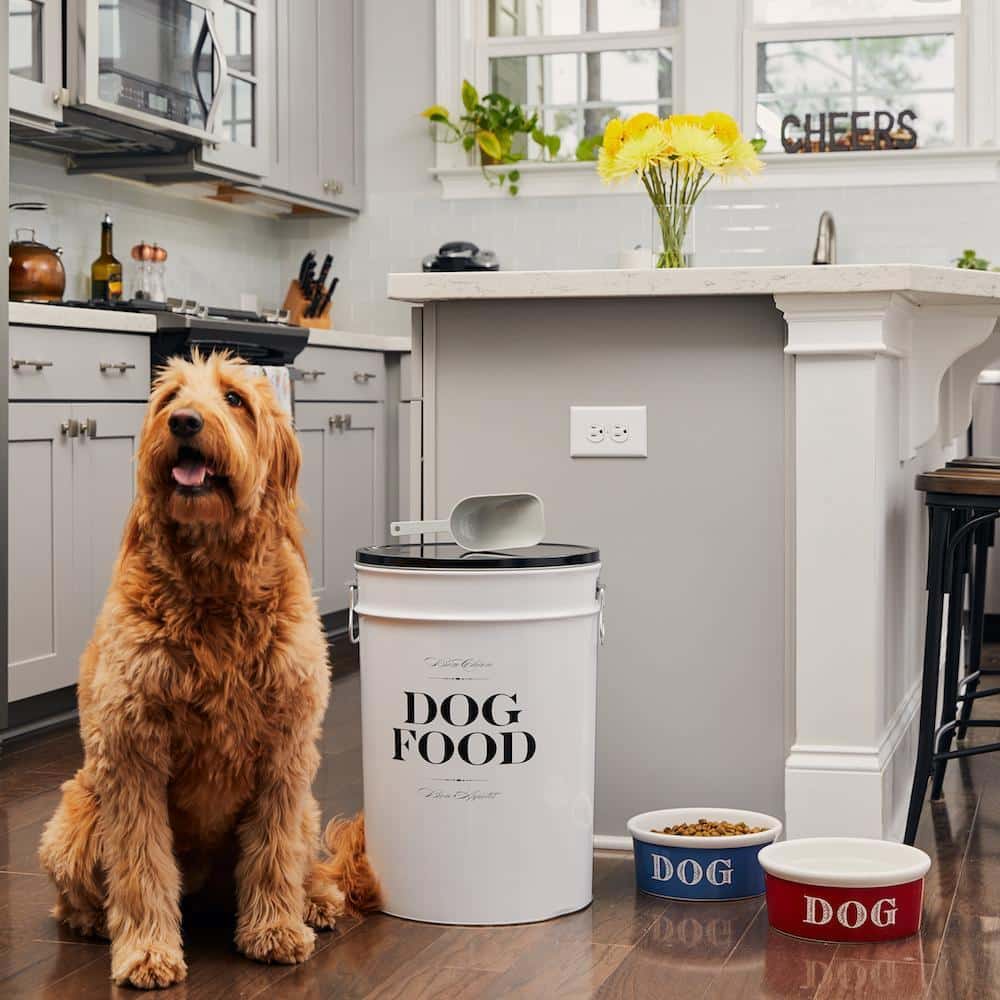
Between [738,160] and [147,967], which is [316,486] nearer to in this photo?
[738,160]

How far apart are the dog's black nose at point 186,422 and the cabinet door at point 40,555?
1.83 metres

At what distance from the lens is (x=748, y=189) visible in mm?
5641

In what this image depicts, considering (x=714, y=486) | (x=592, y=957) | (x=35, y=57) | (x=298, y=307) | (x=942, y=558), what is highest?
(x=35, y=57)

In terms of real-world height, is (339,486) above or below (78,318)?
below

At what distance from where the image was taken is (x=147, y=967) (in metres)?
1.98

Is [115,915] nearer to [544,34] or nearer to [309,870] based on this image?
[309,870]

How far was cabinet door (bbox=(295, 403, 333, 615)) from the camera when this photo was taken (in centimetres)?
500

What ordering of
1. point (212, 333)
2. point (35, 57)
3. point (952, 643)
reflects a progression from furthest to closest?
point (212, 333), point (35, 57), point (952, 643)

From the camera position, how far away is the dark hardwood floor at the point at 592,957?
6.55ft

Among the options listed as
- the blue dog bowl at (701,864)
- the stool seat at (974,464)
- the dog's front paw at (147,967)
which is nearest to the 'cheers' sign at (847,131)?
the stool seat at (974,464)

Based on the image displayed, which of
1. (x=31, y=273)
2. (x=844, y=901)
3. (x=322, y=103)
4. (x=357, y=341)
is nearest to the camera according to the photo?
(x=844, y=901)

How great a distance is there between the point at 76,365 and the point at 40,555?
0.49 meters

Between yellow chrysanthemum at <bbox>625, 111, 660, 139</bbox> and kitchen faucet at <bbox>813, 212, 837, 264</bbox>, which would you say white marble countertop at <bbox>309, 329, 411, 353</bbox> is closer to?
kitchen faucet at <bbox>813, 212, 837, 264</bbox>

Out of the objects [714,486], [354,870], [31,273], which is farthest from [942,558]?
[31,273]
